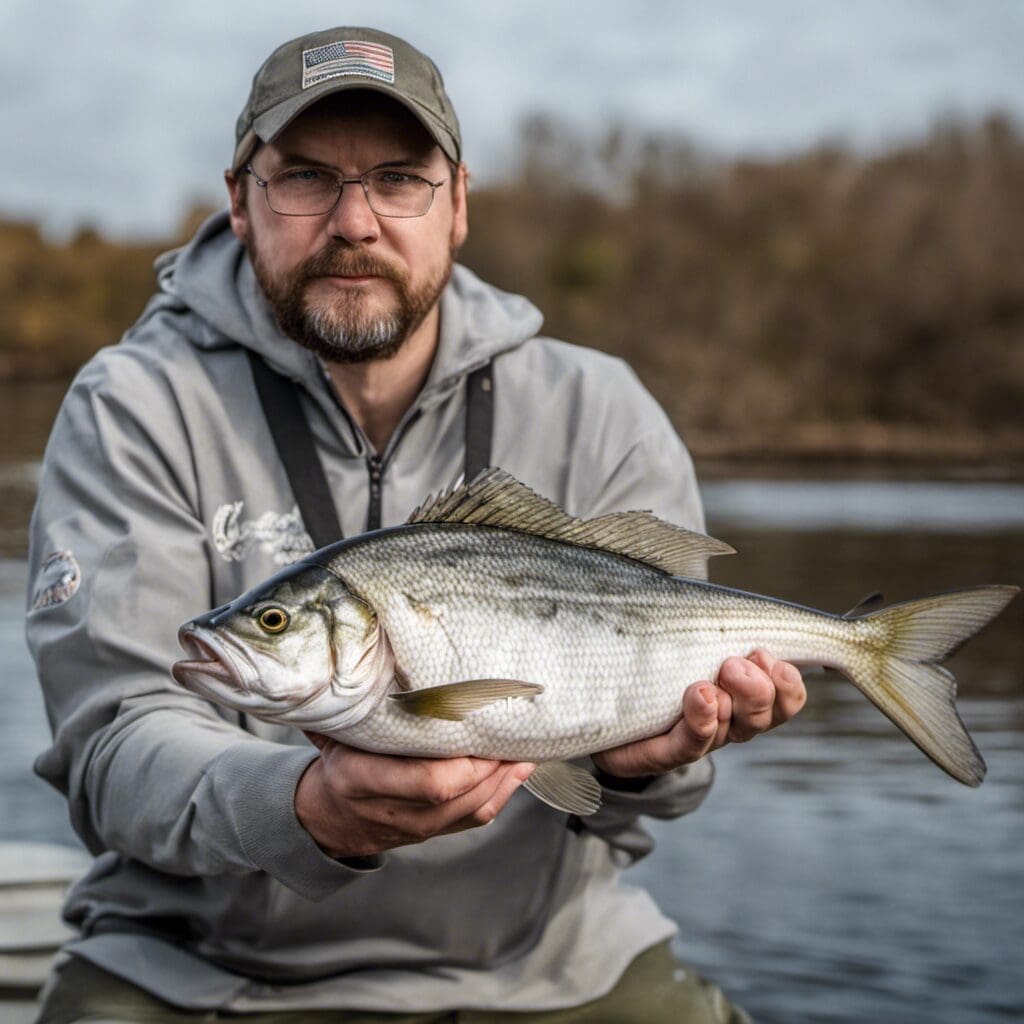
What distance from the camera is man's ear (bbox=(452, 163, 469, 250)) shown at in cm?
377

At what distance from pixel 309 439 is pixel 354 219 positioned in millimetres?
559

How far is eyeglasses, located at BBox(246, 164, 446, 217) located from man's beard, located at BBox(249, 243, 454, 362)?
0.11 meters

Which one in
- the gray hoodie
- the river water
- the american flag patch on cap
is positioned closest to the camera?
the gray hoodie

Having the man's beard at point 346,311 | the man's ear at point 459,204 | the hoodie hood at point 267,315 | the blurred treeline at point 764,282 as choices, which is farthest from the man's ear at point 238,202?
the blurred treeline at point 764,282

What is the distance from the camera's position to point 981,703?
1143cm

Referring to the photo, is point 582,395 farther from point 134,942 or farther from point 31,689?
point 31,689

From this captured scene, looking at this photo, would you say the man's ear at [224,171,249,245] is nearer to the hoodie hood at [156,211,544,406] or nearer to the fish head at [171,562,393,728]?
the hoodie hood at [156,211,544,406]

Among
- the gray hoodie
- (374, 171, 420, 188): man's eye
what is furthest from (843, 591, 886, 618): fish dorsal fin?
(374, 171, 420, 188): man's eye

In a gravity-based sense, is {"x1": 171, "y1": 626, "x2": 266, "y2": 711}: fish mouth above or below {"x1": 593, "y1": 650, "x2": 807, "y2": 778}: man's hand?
above

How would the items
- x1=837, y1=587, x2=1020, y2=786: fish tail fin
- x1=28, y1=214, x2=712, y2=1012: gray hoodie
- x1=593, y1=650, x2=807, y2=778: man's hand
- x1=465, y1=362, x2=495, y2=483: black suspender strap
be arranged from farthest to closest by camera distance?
1. x1=465, y1=362, x2=495, y2=483: black suspender strap
2. x1=28, y1=214, x2=712, y2=1012: gray hoodie
3. x1=837, y1=587, x2=1020, y2=786: fish tail fin
4. x1=593, y1=650, x2=807, y2=778: man's hand

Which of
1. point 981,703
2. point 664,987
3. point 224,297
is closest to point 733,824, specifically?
point 981,703

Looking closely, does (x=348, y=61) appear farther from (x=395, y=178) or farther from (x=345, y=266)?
(x=345, y=266)

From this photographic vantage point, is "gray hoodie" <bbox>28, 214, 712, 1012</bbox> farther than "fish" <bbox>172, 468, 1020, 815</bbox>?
Yes

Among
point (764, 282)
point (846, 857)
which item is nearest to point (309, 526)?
point (846, 857)
